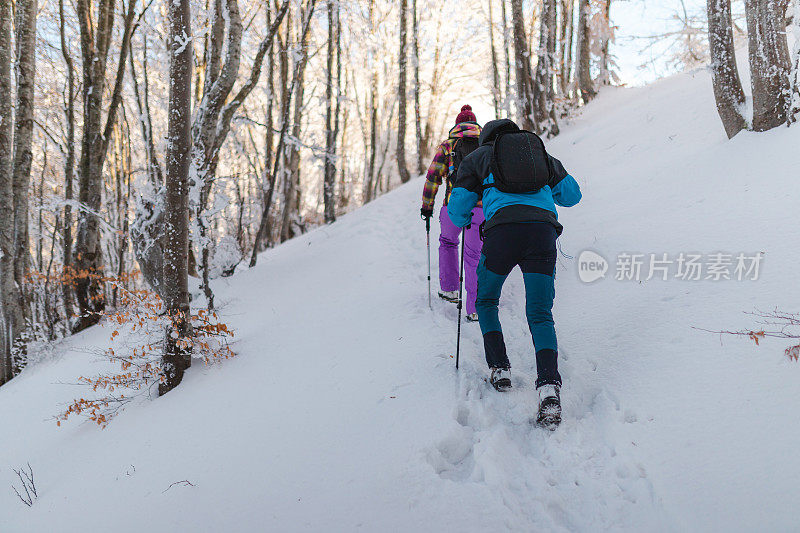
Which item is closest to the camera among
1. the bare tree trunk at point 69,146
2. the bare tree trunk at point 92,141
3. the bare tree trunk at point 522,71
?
the bare tree trunk at point 92,141

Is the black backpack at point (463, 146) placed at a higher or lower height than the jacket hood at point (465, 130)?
lower

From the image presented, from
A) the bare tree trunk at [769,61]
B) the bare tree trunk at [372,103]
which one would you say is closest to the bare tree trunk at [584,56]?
the bare tree trunk at [769,61]

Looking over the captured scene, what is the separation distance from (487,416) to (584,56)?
36.8 feet

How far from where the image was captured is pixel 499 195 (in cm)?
303

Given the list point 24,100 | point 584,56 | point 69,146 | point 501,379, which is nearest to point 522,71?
point 584,56

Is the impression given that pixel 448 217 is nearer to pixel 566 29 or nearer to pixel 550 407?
pixel 550 407

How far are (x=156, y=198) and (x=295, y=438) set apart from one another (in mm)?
4627

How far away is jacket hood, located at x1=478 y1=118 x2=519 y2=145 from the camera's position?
10.1 feet

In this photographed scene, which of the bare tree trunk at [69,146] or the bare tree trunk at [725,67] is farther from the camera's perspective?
the bare tree trunk at [69,146]

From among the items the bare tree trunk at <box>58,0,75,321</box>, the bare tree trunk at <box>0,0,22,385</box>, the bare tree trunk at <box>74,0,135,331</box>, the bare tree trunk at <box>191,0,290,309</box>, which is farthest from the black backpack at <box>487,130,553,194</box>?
the bare tree trunk at <box>58,0,75,321</box>

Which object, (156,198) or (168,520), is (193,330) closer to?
(168,520)

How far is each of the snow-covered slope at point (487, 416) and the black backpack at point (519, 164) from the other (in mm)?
1539

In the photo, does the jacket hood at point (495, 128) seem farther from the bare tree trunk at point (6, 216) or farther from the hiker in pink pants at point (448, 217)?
the bare tree trunk at point (6, 216)

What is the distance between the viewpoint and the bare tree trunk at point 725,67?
527 cm
